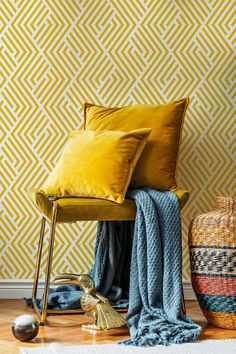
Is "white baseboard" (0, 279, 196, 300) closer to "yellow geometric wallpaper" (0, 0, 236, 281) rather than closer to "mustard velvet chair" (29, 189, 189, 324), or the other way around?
"yellow geometric wallpaper" (0, 0, 236, 281)

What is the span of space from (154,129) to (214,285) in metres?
0.88

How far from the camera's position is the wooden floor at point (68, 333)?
2.72 meters

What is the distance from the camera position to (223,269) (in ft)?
9.83

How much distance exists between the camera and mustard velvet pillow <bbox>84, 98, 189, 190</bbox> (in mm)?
3396

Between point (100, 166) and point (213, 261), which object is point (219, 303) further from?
point (100, 166)

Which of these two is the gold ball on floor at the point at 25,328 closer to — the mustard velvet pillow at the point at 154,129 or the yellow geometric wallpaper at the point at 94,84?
the mustard velvet pillow at the point at 154,129

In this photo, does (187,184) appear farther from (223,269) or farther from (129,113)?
(223,269)

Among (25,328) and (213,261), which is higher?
(213,261)

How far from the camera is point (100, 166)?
10.5ft

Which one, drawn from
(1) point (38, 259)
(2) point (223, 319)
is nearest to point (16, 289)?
(1) point (38, 259)

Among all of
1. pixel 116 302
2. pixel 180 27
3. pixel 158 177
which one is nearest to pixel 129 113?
pixel 158 177

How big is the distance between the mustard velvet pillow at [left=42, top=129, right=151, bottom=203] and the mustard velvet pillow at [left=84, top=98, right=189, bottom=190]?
4.7 inches

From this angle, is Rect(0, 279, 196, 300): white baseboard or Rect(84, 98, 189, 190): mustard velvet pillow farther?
Rect(0, 279, 196, 300): white baseboard

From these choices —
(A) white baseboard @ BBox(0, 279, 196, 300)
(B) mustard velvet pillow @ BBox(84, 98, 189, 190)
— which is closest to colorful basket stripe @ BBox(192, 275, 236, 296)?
(B) mustard velvet pillow @ BBox(84, 98, 189, 190)
